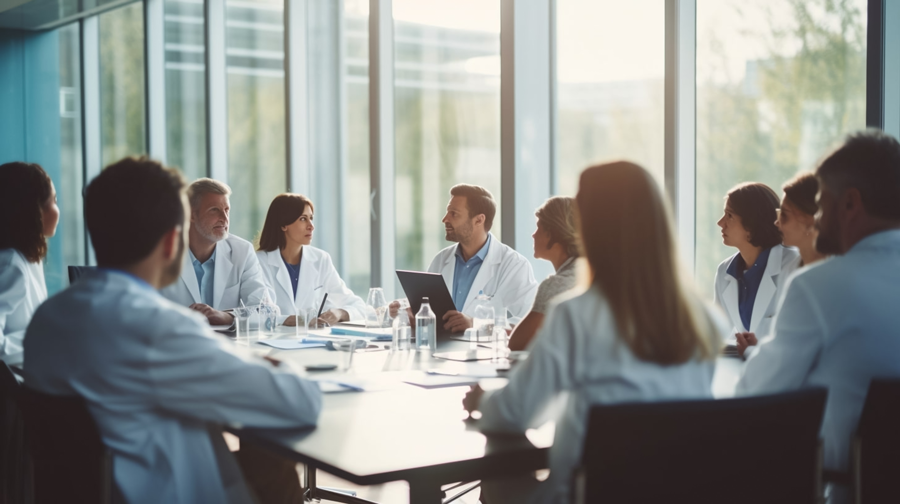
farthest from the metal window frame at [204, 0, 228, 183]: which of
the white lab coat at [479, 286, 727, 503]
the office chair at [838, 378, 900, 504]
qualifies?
the office chair at [838, 378, 900, 504]

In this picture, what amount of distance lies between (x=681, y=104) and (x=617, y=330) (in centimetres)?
311

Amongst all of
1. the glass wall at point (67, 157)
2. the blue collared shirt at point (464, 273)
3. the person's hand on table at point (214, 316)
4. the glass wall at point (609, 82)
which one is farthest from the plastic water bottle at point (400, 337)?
the glass wall at point (67, 157)

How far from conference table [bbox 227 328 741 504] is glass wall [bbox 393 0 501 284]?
3.25 meters

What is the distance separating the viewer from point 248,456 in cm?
242

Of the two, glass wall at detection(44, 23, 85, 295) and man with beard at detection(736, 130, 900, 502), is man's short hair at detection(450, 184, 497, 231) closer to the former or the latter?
man with beard at detection(736, 130, 900, 502)

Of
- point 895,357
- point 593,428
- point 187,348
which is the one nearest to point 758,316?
point 895,357

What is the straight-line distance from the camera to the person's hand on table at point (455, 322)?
12.1 ft

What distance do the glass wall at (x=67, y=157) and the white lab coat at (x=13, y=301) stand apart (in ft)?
22.0

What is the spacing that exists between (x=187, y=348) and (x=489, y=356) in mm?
1550

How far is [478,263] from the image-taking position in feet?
15.2

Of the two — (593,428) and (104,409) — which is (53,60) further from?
(593,428)

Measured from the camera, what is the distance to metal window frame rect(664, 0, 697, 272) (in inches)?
173

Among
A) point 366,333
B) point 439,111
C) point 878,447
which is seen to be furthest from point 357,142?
point 878,447

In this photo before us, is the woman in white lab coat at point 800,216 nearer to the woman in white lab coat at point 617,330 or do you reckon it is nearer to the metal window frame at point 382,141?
the woman in white lab coat at point 617,330
